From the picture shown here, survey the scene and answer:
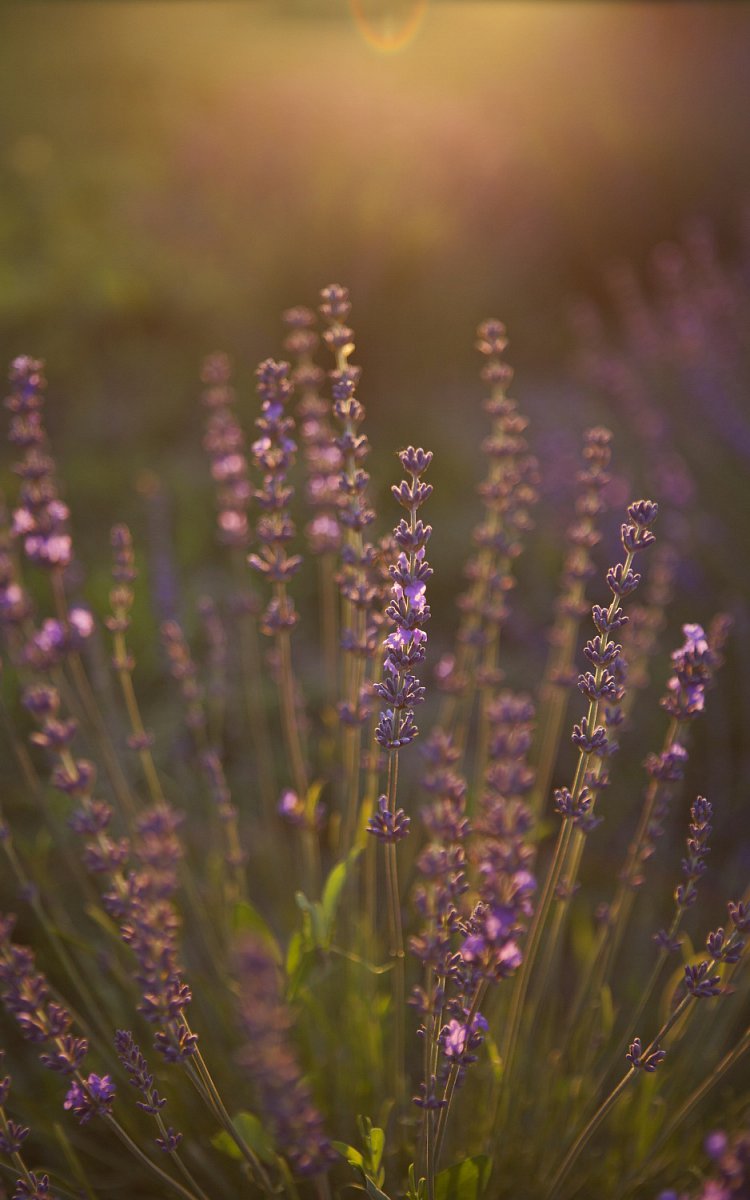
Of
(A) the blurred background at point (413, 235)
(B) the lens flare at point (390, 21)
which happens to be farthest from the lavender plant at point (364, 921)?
(B) the lens flare at point (390, 21)

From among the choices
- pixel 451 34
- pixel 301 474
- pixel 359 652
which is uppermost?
pixel 451 34

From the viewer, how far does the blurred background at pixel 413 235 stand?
14.3 ft

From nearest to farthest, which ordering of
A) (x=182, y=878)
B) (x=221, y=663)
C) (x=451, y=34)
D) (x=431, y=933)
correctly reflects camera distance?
1. (x=431, y=933)
2. (x=182, y=878)
3. (x=221, y=663)
4. (x=451, y=34)

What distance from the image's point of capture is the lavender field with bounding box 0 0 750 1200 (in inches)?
53.6

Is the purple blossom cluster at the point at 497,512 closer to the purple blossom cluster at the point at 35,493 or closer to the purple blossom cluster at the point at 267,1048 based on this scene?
the purple blossom cluster at the point at 35,493

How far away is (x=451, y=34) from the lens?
10.3 m

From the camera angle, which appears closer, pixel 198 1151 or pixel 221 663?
pixel 198 1151

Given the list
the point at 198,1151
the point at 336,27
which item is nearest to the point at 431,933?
the point at 198,1151

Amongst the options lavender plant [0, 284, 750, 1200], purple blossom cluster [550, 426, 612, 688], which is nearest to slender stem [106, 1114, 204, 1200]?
lavender plant [0, 284, 750, 1200]

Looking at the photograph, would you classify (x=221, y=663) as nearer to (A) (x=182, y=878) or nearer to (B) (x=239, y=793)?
(A) (x=182, y=878)

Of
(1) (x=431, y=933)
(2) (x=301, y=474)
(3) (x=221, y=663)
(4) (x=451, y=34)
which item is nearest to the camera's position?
(1) (x=431, y=933)

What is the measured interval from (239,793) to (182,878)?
1.05m

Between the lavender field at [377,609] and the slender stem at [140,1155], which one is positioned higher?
the lavender field at [377,609]

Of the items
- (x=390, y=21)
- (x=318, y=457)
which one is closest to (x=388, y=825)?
(x=318, y=457)
